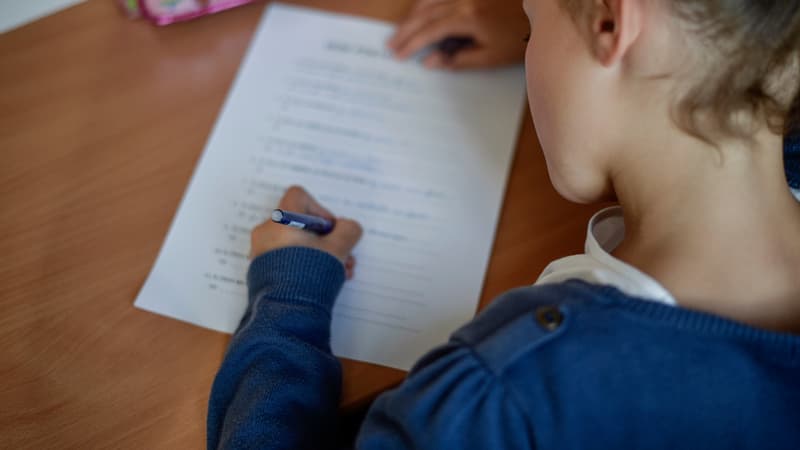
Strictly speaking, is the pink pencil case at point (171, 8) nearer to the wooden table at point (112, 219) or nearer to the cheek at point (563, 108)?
the wooden table at point (112, 219)

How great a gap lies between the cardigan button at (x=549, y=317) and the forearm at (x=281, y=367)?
0.22 metres

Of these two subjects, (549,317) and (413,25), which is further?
(413,25)

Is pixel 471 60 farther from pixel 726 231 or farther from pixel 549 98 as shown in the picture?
pixel 726 231

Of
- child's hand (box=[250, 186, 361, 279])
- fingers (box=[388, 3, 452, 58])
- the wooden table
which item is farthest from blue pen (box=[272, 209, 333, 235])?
fingers (box=[388, 3, 452, 58])

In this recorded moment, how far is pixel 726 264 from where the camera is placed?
20.7 inches

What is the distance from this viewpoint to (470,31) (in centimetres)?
83

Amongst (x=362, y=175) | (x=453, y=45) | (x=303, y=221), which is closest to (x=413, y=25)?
(x=453, y=45)

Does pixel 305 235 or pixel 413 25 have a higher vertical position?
→ pixel 413 25

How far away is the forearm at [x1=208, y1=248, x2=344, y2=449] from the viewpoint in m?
0.61

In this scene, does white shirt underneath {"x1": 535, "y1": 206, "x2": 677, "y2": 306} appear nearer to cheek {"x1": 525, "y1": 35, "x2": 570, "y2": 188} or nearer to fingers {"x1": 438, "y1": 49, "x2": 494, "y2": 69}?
cheek {"x1": 525, "y1": 35, "x2": 570, "y2": 188}

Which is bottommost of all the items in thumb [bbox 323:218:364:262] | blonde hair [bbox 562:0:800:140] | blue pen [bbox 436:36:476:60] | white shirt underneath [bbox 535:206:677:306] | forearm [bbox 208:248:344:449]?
forearm [bbox 208:248:344:449]

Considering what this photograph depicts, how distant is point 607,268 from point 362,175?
0.31 meters

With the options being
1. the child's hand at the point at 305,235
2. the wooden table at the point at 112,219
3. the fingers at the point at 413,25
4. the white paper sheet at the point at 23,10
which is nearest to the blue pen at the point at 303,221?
the child's hand at the point at 305,235

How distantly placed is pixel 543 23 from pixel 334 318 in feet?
1.09
